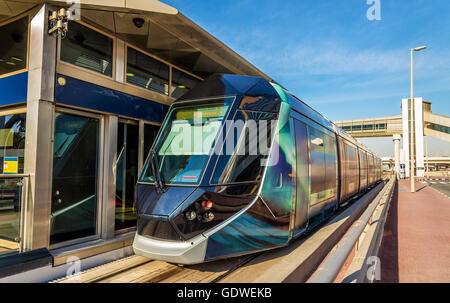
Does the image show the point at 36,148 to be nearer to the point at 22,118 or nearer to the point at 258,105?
the point at 22,118

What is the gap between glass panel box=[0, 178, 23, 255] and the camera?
4199 millimetres

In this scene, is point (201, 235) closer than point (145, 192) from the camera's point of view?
Yes

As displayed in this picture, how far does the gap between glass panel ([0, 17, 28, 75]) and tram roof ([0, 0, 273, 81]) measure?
200 millimetres

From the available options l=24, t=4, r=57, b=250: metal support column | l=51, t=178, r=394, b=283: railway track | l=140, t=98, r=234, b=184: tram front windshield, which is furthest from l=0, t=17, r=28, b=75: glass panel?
l=51, t=178, r=394, b=283: railway track

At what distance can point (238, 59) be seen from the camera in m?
→ 8.01

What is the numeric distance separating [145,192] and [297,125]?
3035 millimetres

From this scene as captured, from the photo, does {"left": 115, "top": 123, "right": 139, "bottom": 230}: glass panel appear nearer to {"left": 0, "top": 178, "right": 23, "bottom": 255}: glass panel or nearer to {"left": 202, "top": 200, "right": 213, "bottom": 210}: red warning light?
{"left": 0, "top": 178, "right": 23, "bottom": 255}: glass panel

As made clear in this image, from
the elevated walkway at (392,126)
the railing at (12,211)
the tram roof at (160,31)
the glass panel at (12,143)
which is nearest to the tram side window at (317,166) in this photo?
the tram roof at (160,31)

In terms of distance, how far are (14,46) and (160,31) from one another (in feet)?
9.45

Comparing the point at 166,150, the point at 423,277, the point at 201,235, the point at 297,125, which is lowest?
the point at 423,277

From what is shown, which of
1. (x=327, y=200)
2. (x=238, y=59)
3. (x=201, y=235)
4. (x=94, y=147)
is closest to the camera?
(x=201, y=235)

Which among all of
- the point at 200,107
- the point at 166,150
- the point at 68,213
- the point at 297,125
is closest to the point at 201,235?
the point at 166,150
